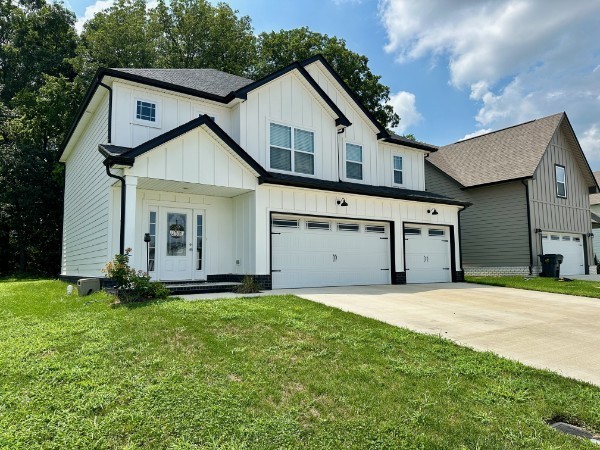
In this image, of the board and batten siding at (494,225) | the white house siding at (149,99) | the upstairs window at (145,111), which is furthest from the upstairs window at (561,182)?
the upstairs window at (145,111)

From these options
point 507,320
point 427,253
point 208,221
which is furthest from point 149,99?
point 427,253

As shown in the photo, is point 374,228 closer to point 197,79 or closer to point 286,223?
point 286,223

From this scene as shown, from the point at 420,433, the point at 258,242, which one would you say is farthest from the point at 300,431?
the point at 258,242

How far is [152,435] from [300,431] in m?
1.18

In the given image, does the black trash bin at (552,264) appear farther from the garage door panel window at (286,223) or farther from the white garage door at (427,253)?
the garage door panel window at (286,223)

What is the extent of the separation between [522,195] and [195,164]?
51.1 ft

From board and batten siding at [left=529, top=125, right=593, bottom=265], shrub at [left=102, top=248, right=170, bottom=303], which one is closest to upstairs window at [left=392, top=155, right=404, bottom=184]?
board and batten siding at [left=529, top=125, right=593, bottom=265]

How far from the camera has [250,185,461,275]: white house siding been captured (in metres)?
11.3

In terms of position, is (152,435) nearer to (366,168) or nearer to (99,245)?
(99,245)

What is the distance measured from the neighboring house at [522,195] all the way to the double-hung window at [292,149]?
10374 mm

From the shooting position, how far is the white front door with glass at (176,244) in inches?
434

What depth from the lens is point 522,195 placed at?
61.1 ft

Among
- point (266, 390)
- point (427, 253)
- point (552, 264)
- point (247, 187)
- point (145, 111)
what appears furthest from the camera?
point (552, 264)

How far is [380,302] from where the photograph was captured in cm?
914
